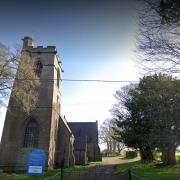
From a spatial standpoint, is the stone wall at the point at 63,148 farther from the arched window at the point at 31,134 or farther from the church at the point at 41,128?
the arched window at the point at 31,134

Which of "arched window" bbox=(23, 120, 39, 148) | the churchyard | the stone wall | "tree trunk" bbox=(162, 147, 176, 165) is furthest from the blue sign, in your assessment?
"tree trunk" bbox=(162, 147, 176, 165)

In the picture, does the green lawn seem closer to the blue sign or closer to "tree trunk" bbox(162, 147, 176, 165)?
"tree trunk" bbox(162, 147, 176, 165)

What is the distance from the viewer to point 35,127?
30.5 metres

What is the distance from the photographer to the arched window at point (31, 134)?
2945 cm

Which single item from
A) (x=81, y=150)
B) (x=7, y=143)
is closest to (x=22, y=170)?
(x=7, y=143)

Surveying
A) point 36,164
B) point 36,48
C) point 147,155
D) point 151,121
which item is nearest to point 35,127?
point 36,164

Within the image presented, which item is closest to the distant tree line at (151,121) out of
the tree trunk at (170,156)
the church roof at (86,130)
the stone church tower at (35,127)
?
the tree trunk at (170,156)

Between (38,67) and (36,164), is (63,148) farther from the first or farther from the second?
(36,164)

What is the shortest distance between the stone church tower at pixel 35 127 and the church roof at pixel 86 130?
20.2 m

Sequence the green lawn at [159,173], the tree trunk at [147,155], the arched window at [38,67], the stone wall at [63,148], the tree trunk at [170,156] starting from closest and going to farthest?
1. the green lawn at [159,173]
2. the tree trunk at [170,156]
3. the stone wall at [63,148]
4. the arched window at [38,67]
5. the tree trunk at [147,155]

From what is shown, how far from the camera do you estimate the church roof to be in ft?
174

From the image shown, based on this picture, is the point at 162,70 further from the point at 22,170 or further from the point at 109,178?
the point at 22,170

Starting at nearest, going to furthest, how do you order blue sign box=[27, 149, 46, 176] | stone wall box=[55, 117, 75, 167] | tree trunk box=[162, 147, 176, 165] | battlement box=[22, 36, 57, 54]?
blue sign box=[27, 149, 46, 176], tree trunk box=[162, 147, 176, 165], stone wall box=[55, 117, 75, 167], battlement box=[22, 36, 57, 54]

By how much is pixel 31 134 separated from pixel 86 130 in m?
25.2
